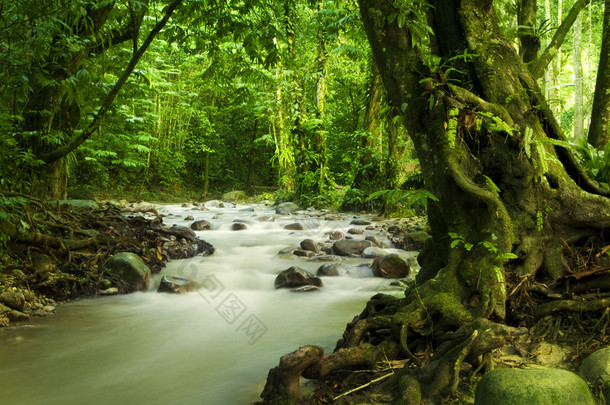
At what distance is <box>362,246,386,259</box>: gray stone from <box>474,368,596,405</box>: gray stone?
17.3 ft

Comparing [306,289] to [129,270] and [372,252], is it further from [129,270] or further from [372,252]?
[129,270]

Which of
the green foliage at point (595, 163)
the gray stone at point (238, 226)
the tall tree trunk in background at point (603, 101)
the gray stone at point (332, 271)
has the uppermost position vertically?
the tall tree trunk in background at point (603, 101)

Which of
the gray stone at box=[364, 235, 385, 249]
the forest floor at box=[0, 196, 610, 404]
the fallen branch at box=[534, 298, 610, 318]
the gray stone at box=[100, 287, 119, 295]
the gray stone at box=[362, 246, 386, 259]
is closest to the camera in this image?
the forest floor at box=[0, 196, 610, 404]

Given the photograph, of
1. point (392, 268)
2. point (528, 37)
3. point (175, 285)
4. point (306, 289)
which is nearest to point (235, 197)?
point (175, 285)

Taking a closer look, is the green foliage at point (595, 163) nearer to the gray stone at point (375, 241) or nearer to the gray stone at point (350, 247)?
the gray stone at point (350, 247)

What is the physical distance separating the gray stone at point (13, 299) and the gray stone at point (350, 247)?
4.74 meters

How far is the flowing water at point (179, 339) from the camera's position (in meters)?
3.00

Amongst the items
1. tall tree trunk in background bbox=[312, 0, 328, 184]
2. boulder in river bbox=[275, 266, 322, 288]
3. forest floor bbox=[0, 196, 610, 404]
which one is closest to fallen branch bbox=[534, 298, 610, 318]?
forest floor bbox=[0, 196, 610, 404]

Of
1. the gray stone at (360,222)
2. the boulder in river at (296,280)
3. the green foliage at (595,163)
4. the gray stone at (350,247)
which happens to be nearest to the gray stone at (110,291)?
the boulder in river at (296,280)

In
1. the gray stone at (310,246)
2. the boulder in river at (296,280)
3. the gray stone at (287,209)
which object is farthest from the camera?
the gray stone at (287,209)

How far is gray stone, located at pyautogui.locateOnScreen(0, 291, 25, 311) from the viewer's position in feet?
13.4

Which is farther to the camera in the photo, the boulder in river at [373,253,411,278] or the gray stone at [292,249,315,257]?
the gray stone at [292,249,315,257]

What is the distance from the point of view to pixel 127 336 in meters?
4.10

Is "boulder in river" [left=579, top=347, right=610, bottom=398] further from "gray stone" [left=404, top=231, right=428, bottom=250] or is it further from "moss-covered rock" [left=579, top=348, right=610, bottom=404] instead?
"gray stone" [left=404, top=231, right=428, bottom=250]
